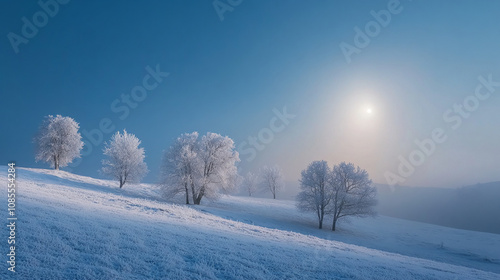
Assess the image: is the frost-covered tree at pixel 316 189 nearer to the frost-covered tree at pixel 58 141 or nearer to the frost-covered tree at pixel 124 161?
the frost-covered tree at pixel 124 161

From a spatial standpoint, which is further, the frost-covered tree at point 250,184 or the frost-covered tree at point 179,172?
the frost-covered tree at point 250,184

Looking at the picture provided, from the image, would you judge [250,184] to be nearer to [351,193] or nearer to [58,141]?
[351,193]

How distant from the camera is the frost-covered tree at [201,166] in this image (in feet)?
120

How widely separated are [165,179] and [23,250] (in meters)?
29.4

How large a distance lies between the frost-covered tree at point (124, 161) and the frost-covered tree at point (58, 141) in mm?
11789

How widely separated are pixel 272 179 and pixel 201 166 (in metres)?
49.7

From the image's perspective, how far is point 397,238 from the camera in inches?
1393

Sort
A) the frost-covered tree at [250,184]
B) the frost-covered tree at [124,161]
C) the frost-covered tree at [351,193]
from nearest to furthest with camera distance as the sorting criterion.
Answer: the frost-covered tree at [351,193], the frost-covered tree at [124,161], the frost-covered tree at [250,184]

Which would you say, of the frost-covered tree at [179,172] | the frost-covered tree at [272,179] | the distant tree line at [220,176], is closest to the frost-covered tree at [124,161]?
the distant tree line at [220,176]

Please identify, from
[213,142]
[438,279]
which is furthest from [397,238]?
[213,142]

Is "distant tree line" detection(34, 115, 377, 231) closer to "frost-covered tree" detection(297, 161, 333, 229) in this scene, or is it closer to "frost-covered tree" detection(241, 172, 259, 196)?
"frost-covered tree" detection(297, 161, 333, 229)

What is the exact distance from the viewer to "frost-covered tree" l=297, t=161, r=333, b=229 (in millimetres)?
36062

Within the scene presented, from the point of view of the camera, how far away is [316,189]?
3716 centimetres

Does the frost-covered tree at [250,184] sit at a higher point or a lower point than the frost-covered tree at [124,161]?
lower
